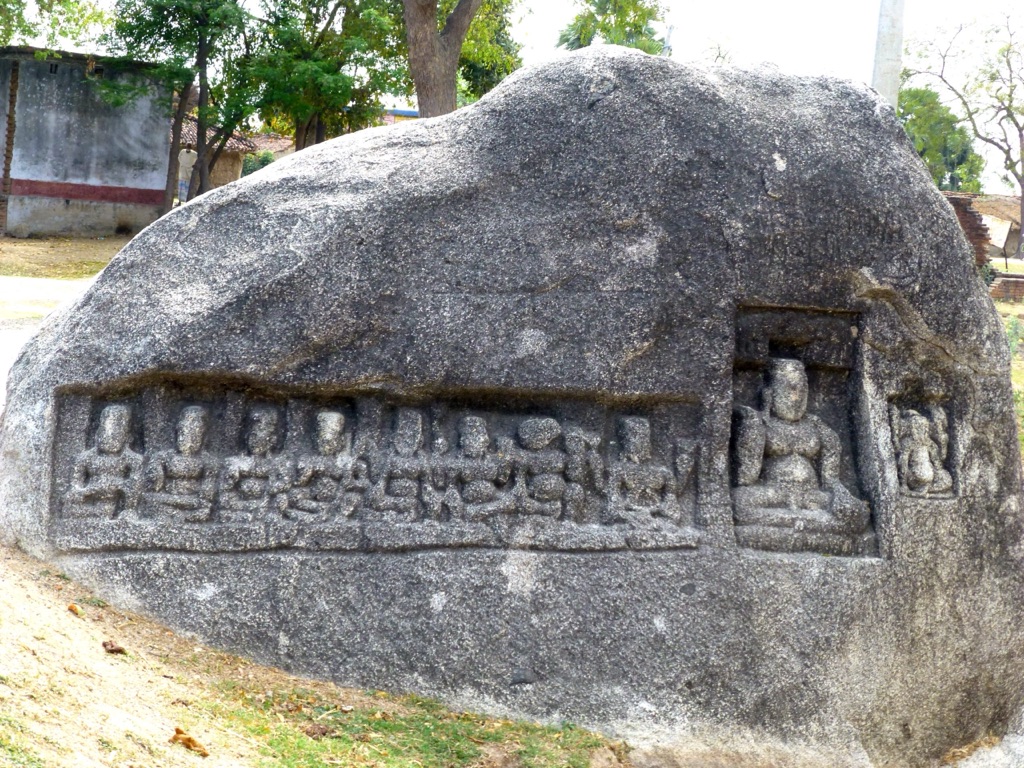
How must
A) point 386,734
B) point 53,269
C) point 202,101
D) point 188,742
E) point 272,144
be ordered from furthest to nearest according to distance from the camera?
1. point 272,144
2. point 202,101
3. point 53,269
4. point 386,734
5. point 188,742

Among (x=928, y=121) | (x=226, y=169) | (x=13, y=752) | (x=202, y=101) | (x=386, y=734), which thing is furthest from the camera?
(x=928, y=121)

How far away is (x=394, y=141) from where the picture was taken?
13.7 ft

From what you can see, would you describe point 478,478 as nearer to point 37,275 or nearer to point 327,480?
point 327,480

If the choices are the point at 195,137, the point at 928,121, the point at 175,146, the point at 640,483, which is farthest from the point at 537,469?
the point at 928,121

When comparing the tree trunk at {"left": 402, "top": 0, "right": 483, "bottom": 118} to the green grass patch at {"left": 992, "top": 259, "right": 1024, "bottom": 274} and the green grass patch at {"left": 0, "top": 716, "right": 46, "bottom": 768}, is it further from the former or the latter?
the green grass patch at {"left": 992, "top": 259, "right": 1024, "bottom": 274}

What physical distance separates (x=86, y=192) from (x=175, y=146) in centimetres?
186

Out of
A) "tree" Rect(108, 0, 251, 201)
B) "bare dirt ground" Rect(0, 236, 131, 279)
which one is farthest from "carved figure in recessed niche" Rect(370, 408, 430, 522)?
"tree" Rect(108, 0, 251, 201)

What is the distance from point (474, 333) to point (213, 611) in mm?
1358

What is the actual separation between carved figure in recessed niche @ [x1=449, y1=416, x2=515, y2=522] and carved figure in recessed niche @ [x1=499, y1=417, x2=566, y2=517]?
38mm

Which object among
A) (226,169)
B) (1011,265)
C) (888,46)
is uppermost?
(226,169)

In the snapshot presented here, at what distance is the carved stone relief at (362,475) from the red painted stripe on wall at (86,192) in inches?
641

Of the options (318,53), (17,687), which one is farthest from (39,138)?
(17,687)

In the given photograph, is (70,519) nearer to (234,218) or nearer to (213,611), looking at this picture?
(213,611)

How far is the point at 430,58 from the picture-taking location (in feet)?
35.2
